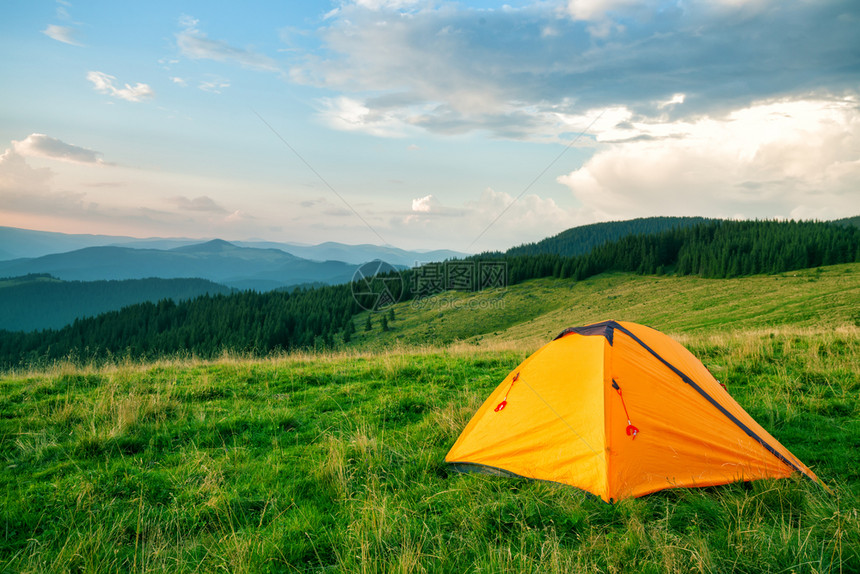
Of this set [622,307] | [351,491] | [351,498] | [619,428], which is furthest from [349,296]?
[619,428]

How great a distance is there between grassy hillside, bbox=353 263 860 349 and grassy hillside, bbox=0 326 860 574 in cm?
1142

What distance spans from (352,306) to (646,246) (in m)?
61.8

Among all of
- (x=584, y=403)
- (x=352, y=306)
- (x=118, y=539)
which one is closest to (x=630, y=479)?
(x=584, y=403)

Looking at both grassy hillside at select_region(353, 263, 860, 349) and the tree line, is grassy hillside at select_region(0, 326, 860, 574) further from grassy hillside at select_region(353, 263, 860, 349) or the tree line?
the tree line

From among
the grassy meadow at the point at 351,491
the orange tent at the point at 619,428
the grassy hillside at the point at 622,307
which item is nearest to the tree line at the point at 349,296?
the grassy hillside at the point at 622,307

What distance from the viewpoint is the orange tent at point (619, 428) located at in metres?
4.59

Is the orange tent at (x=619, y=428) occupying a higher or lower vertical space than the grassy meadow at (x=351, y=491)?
higher

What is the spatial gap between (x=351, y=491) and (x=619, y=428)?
10.3 feet

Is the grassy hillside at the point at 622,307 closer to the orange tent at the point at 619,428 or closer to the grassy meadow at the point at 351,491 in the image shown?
the grassy meadow at the point at 351,491

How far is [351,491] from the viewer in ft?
14.9

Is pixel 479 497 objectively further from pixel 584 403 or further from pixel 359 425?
pixel 359 425

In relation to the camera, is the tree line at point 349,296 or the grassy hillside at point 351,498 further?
the tree line at point 349,296

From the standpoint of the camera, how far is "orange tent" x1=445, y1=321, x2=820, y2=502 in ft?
15.0

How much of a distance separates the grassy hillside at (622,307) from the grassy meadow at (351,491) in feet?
34.8
